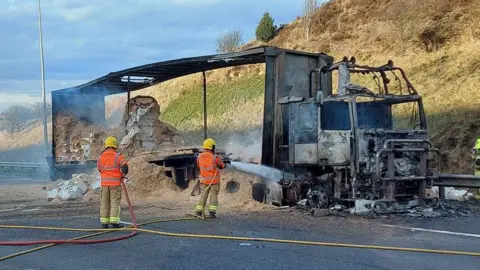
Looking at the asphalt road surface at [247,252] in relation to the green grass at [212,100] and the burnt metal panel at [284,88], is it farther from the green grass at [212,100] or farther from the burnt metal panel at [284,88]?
the green grass at [212,100]

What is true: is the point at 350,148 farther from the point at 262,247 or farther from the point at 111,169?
the point at 111,169

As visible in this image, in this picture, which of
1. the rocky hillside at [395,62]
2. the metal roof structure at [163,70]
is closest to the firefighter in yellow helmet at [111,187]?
the metal roof structure at [163,70]

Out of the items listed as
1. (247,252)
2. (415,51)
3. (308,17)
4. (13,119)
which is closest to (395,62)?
(415,51)

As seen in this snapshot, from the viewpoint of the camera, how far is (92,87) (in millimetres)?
19188

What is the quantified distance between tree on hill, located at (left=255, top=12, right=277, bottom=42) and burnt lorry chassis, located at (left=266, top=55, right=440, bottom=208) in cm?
2542

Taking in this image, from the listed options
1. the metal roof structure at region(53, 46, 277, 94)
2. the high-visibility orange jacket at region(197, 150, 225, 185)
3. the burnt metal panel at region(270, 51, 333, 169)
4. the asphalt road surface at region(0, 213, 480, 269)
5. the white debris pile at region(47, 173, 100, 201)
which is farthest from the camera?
the white debris pile at region(47, 173, 100, 201)

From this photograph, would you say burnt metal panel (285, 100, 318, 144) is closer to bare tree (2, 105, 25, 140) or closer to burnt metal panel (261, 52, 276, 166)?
burnt metal panel (261, 52, 276, 166)

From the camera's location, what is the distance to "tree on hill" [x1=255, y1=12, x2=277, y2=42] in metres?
37.2

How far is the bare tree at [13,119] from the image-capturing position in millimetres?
70000

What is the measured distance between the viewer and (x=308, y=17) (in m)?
31.9

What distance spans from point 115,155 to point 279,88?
13.5 feet

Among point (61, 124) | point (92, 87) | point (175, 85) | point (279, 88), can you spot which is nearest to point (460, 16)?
point (279, 88)

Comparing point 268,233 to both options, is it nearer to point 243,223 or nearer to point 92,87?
point 243,223

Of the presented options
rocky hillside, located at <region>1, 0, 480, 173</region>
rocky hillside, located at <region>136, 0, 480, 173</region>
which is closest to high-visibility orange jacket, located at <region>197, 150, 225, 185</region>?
rocky hillside, located at <region>1, 0, 480, 173</region>
